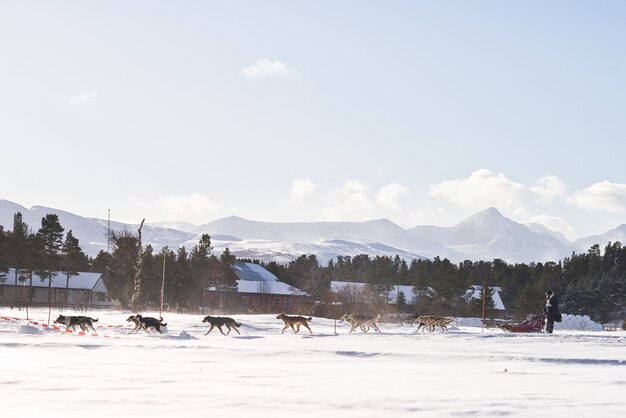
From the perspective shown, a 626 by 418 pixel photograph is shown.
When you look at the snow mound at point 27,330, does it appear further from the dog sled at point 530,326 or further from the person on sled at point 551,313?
the person on sled at point 551,313

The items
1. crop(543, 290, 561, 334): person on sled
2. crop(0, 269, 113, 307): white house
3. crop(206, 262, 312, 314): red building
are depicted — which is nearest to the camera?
crop(543, 290, 561, 334): person on sled

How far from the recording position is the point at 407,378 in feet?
53.0

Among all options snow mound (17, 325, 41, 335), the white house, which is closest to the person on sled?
snow mound (17, 325, 41, 335)

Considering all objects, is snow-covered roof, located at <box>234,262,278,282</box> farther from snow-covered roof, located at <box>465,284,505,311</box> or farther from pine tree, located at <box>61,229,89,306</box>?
snow-covered roof, located at <box>465,284,505,311</box>

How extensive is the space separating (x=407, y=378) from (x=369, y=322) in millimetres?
19770

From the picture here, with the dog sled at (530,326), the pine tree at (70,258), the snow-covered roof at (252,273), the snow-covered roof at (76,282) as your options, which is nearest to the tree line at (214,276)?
the pine tree at (70,258)

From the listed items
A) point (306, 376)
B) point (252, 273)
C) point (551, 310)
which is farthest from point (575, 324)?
point (252, 273)

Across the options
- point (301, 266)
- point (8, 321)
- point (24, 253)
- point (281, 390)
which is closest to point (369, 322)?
point (8, 321)

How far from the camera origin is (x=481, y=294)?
92438mm

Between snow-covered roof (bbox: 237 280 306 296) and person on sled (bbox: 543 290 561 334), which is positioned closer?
person on sled (bbox: 543 290 561 334)

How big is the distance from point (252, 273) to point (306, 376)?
93.6 meters

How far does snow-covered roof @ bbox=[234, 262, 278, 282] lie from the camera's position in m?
107

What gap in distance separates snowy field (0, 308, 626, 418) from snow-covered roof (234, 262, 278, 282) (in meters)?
76.8

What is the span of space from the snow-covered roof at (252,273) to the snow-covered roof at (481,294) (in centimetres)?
2565
